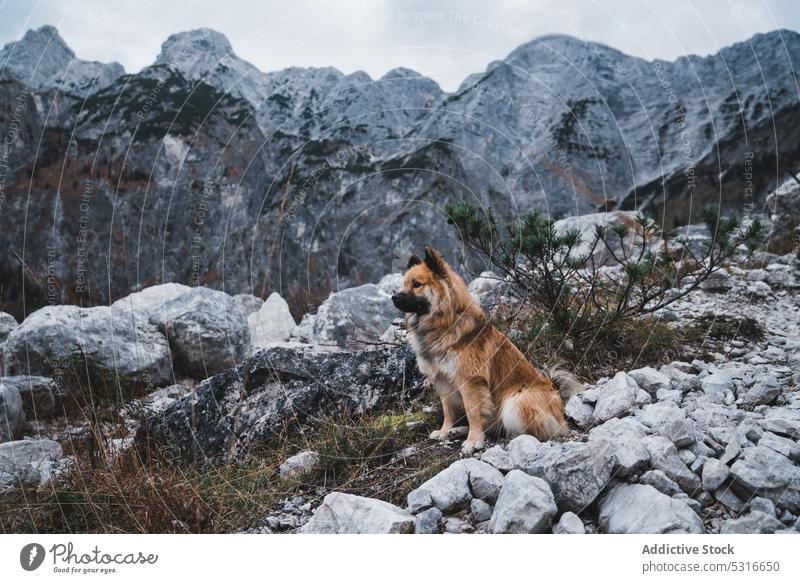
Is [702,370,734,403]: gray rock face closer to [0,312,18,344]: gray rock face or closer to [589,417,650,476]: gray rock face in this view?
[589,417,650,476]: gray rock face

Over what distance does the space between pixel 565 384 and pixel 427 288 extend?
163 cm

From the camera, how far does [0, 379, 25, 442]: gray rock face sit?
5.85 meters

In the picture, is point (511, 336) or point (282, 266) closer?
point (511, 336)

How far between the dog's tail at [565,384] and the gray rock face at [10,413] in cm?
622

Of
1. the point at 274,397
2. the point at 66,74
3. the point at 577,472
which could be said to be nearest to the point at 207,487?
the point at 274,397

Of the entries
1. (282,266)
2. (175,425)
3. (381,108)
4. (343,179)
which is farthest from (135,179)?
(175,425)

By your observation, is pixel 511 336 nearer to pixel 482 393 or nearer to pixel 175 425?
pixel 482 393

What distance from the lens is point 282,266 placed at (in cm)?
1380

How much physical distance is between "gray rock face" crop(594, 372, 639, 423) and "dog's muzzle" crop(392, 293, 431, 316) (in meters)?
1.70

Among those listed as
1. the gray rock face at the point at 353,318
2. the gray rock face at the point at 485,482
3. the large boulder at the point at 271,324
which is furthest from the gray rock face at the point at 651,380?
the large boulder at the point at 271,324

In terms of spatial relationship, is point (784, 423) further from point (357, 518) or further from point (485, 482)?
point (357, 518)

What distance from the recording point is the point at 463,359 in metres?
4.53

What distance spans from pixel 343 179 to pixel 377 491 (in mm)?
10935

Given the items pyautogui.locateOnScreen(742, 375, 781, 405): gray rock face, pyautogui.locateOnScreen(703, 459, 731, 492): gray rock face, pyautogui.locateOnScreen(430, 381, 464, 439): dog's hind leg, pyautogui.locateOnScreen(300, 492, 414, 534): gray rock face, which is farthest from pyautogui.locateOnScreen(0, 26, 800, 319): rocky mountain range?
pyautogui.locateOnScreen(703, 459, 731, 492): gray rock face
